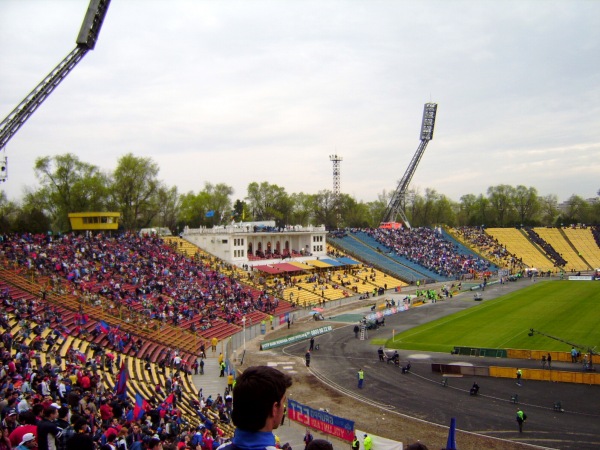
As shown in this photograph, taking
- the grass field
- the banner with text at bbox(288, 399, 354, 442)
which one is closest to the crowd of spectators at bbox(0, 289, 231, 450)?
the banner with text at bbox(288, 399, 354, 442)

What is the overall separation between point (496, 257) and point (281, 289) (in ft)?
182

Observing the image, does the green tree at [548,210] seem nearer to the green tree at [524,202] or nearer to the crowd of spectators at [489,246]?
the green tree at [524,202]

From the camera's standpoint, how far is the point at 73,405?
38.5ft

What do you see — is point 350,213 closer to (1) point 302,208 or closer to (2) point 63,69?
(1) point 302,208

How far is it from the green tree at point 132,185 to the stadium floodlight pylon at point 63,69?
1766 inches

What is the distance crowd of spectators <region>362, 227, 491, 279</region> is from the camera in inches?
3548

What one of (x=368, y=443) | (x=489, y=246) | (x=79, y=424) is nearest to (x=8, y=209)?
A: (x=368, y=443)

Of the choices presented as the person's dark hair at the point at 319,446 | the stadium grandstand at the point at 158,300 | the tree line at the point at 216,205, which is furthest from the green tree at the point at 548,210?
the person's dark hair at the point at 319,446

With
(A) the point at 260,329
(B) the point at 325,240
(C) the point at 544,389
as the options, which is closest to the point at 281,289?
(A) the point at 260,329

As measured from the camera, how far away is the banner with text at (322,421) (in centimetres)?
2306

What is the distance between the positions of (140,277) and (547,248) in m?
91.4

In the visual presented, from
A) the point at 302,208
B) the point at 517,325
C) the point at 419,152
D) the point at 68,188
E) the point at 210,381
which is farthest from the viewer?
the point at 302,208

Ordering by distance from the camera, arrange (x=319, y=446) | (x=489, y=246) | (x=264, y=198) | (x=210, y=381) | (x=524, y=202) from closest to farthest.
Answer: (x=319, y=446)
(x=210, y=381)
(x=489, y=246)
(x=264, y=198)
(x=524, y=202)

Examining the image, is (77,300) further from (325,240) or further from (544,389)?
(325,240)
